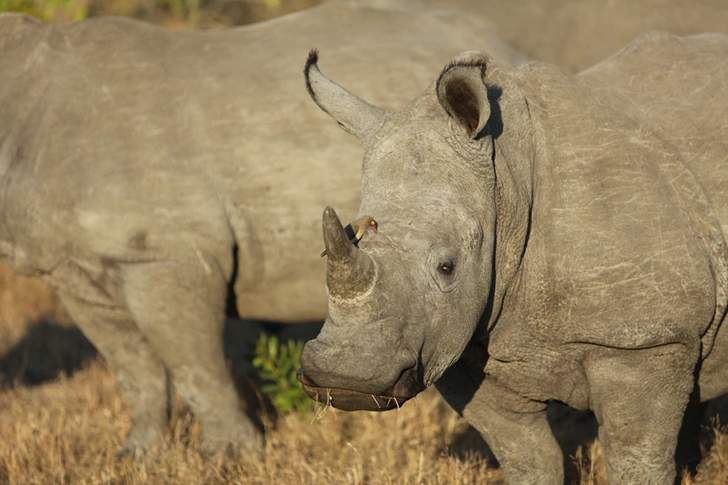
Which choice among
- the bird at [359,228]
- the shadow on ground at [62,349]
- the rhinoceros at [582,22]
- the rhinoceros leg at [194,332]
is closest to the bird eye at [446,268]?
the bird at [359,228]

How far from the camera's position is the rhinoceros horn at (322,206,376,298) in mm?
2520

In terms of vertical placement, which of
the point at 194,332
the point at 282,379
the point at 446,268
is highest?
the point at 446,268

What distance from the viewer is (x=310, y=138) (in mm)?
4859

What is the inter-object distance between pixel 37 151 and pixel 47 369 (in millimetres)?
2788

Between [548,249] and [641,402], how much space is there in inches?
23.3

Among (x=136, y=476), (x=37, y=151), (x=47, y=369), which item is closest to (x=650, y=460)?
(x=136, y=476)

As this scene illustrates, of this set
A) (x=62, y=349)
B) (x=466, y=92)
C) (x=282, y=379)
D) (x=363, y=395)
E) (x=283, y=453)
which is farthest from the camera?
(x=62, y=349)

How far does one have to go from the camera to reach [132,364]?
17.3ft

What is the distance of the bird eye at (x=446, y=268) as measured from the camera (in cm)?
272

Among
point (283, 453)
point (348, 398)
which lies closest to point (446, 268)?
point (348, 398)

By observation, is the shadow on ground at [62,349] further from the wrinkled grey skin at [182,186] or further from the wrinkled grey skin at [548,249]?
the wrinkled grey skin at [548,249]

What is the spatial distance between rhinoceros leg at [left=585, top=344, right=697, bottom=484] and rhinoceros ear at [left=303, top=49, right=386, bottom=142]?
110cm

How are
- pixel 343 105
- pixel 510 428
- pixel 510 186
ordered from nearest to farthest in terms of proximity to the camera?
1. pixel 510 186
2. pixel 343 105
3. pixel 510 428

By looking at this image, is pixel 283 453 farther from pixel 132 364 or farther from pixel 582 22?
pixel 582 22
